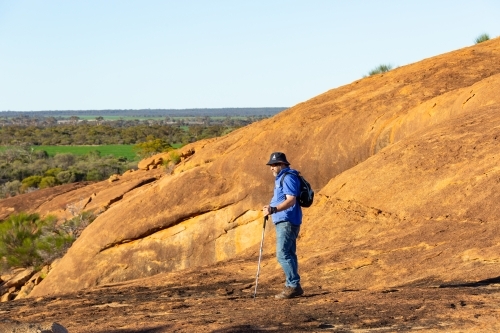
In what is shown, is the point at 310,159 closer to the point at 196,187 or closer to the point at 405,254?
the point at 196,187

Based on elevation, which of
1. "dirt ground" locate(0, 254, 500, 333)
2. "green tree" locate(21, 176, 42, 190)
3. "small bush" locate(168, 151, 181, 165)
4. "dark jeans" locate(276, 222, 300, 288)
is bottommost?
"green tree" locate(21, 176, 42, 190)

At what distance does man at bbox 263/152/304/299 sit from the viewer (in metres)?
9.00

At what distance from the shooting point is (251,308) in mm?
8805

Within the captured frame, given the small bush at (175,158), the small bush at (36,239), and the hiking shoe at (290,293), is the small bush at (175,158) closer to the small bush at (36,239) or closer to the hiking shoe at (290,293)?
the small bush at (36,239)

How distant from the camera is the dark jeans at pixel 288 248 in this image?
9102 mm

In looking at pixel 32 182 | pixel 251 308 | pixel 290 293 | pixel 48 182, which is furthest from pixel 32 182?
pixel 251 308

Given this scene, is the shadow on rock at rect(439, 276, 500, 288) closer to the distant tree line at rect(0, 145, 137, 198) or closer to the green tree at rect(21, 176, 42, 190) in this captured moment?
the distant tree line at rect(0, 145, 137, 198)

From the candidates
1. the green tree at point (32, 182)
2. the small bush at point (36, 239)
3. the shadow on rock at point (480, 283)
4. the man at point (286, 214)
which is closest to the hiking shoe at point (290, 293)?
the man at point (286, 214)

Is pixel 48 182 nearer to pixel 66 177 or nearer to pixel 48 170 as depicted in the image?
pixel 66 177

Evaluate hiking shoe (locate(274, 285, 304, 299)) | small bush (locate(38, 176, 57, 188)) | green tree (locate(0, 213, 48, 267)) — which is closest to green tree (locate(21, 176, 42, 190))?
small bush (locate(38, 176, 57, 188))

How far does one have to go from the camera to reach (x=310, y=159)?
623 inches

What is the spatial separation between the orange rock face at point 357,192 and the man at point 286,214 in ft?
4.00

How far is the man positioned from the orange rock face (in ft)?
4.00

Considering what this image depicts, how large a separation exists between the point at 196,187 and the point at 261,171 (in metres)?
1.55
